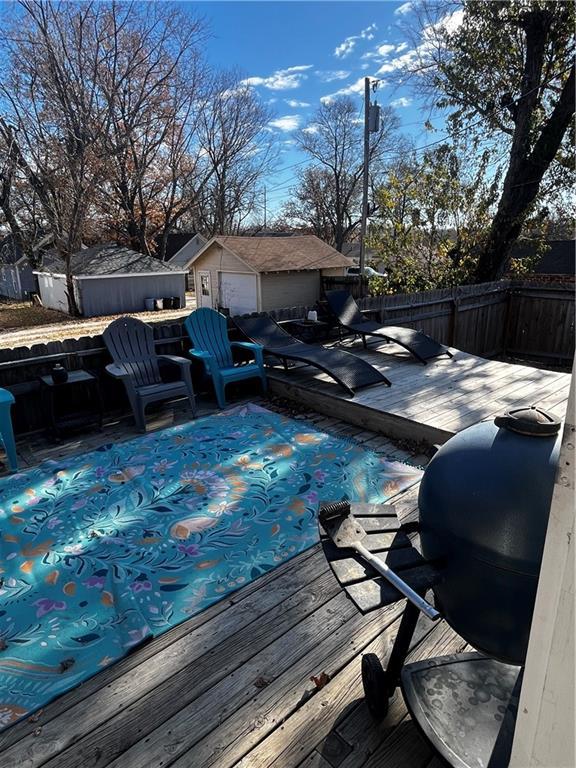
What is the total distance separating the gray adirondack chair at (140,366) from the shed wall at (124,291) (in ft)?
50.0

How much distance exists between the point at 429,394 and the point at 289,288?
12091 mm

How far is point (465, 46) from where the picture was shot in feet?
28.3

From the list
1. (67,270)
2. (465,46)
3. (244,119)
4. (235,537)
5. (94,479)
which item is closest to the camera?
(235,537)

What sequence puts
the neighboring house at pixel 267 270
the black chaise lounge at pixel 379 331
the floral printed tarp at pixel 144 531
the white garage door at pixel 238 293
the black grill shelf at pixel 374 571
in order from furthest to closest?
1. the white garage door at pixel 238 293
2. the neighboring house at pixel 267 270
3. the black chaise lounge at pixel 379 331
4. the floral printed tarp at pixel 144 531
5. the black grill shelf at pixel 374 571

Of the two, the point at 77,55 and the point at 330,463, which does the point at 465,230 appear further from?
the point at 77,55

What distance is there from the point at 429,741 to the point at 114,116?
74.7 feet

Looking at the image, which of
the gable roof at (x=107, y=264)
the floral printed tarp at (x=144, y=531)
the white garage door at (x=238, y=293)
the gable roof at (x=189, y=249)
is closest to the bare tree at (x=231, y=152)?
the gable roof at (x=189, y=249)

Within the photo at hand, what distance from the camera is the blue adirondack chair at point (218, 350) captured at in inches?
186

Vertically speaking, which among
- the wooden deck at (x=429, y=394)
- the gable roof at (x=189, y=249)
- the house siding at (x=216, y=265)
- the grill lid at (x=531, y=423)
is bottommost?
the wooden deck at (x=429, y=394)

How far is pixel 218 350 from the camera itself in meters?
4.99

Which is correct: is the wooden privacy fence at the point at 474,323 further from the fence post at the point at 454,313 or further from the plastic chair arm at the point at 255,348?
the plastic chair arm at the point at 255,348

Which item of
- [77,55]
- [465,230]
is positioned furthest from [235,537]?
[77,55]

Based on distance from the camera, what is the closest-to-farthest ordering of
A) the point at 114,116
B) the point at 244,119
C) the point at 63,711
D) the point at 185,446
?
the point at 63,711 < the point at 185,446 < the point at 114,116 < the point at 244,119

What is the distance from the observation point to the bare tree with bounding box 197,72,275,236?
80.5ft
